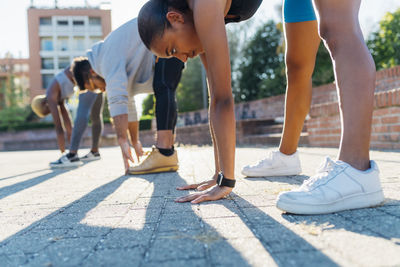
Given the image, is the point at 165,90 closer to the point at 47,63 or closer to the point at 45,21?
the point at 47,63

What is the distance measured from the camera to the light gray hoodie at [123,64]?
292 cm

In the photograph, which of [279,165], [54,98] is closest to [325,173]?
[279,165]

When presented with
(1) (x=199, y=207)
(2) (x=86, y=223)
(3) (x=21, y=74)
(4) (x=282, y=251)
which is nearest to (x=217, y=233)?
(4) (x=282, y=251)

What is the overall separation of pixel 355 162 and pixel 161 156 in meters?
1.97

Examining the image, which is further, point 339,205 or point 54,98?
point 54,98

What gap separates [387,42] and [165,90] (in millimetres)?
19116

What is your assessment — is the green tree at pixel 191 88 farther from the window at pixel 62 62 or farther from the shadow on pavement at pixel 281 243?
the shadow on pavement at pixel 281 243

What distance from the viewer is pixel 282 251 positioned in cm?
90

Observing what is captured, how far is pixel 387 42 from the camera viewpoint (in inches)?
711

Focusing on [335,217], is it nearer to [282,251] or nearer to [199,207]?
[282,251]

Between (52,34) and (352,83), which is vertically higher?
(52,34)

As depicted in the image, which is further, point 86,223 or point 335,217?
point 86,223

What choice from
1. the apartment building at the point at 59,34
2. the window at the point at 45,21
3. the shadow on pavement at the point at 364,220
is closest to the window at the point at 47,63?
the apartment building at the point at 59,34

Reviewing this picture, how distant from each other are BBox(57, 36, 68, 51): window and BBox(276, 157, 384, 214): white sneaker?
42.3 metres
